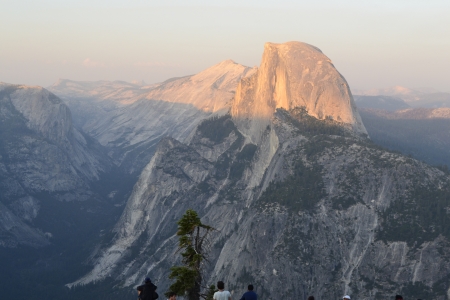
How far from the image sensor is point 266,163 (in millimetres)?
176875

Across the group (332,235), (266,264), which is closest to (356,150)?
(332,235)

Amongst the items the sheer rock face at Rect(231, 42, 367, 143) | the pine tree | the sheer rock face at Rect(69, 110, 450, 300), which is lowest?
the sheer rock face at Rect(69, 110, 450, 300)

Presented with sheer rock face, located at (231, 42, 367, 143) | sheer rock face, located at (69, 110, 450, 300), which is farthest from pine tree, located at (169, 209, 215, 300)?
sheer rock face, located at (231, 42, 367, 143)

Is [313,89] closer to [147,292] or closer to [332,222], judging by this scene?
[332,222]

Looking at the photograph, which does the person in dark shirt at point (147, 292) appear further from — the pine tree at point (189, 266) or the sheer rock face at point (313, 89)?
the sheer rock face at point (313, 89)

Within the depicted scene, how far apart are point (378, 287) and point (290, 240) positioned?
22.3 metres

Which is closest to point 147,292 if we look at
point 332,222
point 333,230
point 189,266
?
point 189,266

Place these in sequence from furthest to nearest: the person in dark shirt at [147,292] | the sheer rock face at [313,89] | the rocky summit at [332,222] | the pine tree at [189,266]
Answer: the sheer rock face at [313,89] → the rocky summit at [332,222] → the pine tree at [189,266] → the person in dark shirt at [147,292]

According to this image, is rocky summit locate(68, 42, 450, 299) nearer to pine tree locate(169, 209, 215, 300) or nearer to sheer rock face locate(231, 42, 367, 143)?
sheer rock face locate(231, 42, 367, 143)

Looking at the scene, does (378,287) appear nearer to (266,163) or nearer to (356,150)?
(356,150)

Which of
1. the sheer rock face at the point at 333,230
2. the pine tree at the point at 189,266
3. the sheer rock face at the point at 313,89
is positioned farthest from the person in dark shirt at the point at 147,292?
the sheer rock face at the point at 313,89

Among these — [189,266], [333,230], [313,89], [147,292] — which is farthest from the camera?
[313,89]

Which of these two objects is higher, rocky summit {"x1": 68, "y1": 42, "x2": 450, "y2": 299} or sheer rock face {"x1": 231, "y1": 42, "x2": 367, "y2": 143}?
sheer rock face {"x1": 231, "y1": 42, "x2": 367, "y2": 143}

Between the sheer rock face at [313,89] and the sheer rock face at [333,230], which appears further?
the sheer rock face at [313,89]
